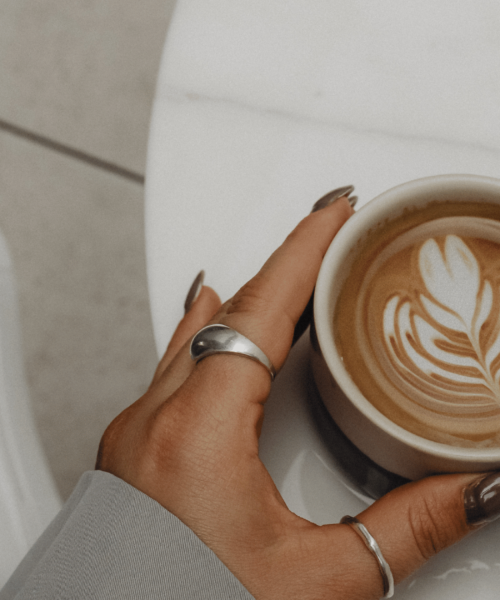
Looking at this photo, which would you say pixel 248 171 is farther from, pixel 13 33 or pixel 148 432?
pixel 13 33

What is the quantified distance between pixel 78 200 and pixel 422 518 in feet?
3.20

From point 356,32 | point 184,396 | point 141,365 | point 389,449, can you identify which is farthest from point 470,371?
point 141,365

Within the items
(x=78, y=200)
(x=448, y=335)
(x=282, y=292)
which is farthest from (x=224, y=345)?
(x=78, y=200)

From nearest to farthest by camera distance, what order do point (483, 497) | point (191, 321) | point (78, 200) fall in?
point (483, 497) < point (191, 321) < point (78, 200)

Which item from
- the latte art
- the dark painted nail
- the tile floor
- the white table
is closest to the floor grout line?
the tile floor

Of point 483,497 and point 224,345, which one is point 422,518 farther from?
point 224,345

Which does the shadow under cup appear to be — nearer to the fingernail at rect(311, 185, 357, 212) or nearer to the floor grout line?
the fingernail at rect(311, 185, 357, 212)

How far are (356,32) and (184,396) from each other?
39 centimetres

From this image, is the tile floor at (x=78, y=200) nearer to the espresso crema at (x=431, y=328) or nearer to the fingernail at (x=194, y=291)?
the fingernail at (x=194, y=291)

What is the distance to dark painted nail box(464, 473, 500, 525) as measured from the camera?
37cm

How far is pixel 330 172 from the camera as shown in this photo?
1.77ft

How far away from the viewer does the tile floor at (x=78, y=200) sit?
109 cm

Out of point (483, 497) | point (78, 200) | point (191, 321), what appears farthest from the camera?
point (78, 200)

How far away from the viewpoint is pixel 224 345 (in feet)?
1.38
